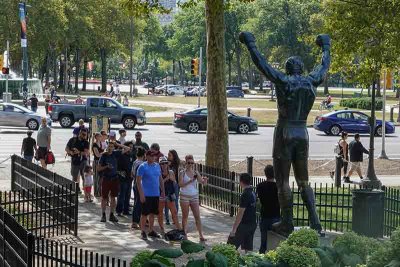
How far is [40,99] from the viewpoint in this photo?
68062 millimetres

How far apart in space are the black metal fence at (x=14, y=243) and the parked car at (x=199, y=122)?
28.8m

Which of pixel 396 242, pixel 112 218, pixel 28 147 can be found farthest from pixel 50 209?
pixel 396 242

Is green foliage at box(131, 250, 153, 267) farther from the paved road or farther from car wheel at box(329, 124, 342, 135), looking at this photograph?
car wheel at box(329, 124, 342, 135)

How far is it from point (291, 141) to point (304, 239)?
4483 mm

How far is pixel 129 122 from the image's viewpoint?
4075 centimetres

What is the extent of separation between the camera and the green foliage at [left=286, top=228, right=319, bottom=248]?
6441 millimetres

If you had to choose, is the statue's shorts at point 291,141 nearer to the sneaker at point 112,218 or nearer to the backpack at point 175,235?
the backpack at point 175,235

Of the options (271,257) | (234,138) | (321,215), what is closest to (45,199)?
(321,215)

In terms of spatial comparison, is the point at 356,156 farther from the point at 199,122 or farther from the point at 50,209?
the point at 199,122

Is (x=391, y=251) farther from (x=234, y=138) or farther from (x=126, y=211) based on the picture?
(x=234, y=138)

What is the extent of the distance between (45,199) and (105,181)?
6.43 feet

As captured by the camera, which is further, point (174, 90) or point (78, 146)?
point (174, 90)

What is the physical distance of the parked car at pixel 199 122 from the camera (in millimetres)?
39969

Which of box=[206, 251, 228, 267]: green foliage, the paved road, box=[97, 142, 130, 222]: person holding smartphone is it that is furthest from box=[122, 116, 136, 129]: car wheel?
box=[206, 251, 228, 267]: green foliage
